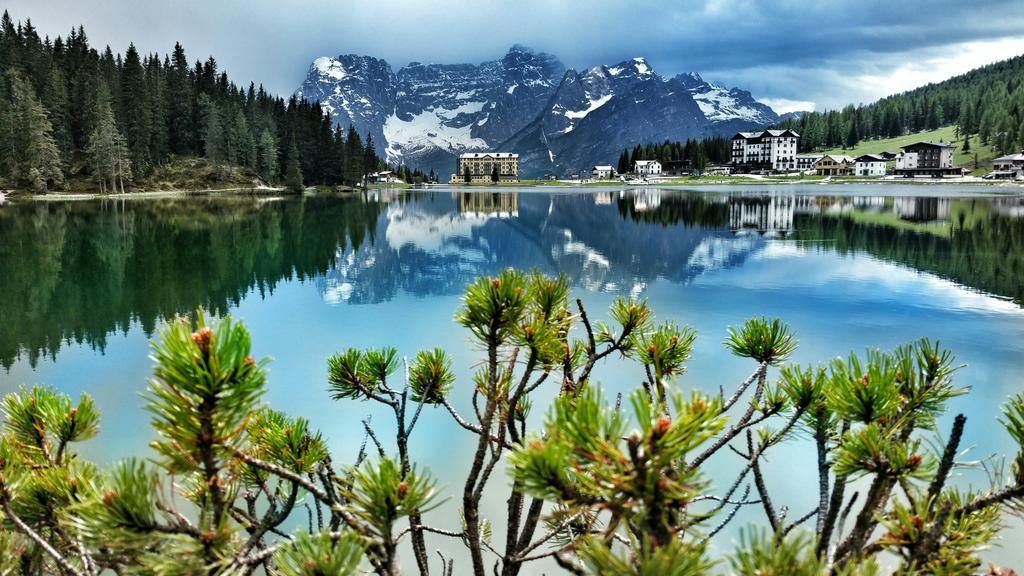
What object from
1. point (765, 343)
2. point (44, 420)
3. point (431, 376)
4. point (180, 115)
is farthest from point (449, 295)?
A: point (180, 115)

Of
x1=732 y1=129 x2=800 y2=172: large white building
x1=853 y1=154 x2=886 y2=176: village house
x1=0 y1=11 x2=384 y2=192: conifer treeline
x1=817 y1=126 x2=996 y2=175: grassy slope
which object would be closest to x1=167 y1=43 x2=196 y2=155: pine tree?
x1=0 y1=11 x2=384 y2=192: conifer treeline

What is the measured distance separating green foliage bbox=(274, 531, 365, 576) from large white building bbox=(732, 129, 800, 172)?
208080mm

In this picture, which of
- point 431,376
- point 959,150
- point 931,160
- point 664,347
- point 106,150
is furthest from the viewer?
point 959,150

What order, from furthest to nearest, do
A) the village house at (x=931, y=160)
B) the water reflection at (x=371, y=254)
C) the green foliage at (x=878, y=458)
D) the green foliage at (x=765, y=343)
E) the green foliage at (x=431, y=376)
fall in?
the village house at (x=931, y=160), the water reflection at (x=371, y=254), the green foliage at (x=431, y=376), the green foliage at (x=765, y=343), the green foliage at (x=878, y=458)

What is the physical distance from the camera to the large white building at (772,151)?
625ft

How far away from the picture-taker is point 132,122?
100 metres

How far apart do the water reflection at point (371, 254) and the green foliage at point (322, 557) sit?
382 inches

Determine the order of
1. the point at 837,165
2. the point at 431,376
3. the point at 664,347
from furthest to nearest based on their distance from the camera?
the point at 837,165 → the point at 431,376 → the point at 664,347

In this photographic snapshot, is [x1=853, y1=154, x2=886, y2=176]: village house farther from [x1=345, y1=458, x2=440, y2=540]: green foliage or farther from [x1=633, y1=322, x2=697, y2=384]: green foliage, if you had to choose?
[x1=345, y1=458, x2=440, y2=540]: green foliage

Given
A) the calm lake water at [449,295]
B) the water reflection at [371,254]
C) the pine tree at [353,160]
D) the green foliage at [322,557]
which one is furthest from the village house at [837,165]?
the green foliage at [322,557]

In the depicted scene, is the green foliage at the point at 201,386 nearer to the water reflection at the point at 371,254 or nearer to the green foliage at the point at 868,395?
the green foliage at the point at 868,395

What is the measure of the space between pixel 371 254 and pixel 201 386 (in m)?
31.7

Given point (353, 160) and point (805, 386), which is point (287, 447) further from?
point (353, 160)

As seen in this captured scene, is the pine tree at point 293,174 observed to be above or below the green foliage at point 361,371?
above
